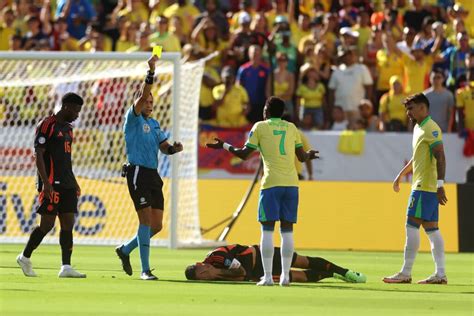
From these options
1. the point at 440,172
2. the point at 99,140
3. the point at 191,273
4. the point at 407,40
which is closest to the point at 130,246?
the point at 191,273

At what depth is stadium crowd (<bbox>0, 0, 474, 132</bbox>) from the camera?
25.4 metres

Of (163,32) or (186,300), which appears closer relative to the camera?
(186,300)

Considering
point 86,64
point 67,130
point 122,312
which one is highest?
point 86,64

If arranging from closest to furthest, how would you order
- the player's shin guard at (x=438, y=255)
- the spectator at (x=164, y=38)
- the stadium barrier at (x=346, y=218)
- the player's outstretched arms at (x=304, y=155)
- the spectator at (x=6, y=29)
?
the player's outstretched arms at (x=304, y=155) < the player's shin guard at (x=438, y=255) < the stadium barrier at (x=346, y=218) < the spectator at (x=164, y=38) < the spectator at (x=6, y=29)

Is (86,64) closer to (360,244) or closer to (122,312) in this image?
(360,244)

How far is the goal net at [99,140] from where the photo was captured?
22016 mm

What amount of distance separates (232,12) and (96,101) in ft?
22.2

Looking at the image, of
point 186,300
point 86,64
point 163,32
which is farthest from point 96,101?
point 186,300

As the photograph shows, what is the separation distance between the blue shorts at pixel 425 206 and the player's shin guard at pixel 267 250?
1877mm

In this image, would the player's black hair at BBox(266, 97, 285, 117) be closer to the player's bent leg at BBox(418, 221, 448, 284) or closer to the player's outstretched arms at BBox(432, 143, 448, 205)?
the player's outstretched arms at BBox(432, 143, 448, 205)

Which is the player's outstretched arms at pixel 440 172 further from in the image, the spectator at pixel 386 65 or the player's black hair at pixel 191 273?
the spectator at pixel 386 65

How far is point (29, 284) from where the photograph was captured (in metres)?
13.0

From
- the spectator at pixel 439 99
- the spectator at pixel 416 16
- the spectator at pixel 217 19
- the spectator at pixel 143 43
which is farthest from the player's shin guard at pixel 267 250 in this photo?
the spectator at pixel 416 16

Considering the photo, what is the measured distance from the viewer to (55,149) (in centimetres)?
1416
